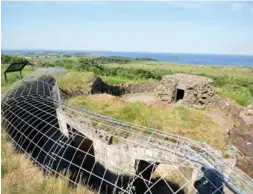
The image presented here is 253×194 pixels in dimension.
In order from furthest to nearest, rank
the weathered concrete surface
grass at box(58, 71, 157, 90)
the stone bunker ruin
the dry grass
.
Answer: grass at box(58, 71, 157, 90)
the stone bunker ruin
the weathered concrete surface
the dry grass

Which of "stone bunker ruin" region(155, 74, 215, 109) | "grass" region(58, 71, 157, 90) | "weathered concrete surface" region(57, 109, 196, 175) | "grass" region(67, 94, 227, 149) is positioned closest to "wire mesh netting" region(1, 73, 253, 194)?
"weathered concrete surface" region(57, 109, 196, 175)

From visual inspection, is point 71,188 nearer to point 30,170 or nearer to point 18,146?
point 30,170

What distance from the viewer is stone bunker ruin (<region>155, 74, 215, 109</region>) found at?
72.5ft

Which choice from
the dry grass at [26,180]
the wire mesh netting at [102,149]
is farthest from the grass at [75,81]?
the dry grass at [26,180]

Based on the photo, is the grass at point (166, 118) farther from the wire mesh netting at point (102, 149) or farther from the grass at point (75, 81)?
the wire mesh netting at point (102, 149)

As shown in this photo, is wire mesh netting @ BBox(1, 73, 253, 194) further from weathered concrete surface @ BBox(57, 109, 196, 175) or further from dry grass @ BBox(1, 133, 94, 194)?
dry grass @ BBox(1, 133, 94, 194)

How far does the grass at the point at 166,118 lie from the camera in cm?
1496

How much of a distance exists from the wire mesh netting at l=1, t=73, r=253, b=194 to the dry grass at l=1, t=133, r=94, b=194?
1.26 feet

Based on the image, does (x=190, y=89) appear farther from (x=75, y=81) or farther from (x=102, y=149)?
(x=102, y=149)

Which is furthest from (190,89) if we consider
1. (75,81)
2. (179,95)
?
(75,81)

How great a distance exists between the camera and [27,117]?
10.9m

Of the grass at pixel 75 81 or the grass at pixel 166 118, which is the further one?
the grass at pixel 75 81

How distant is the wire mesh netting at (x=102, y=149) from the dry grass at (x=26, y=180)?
15.2 inches

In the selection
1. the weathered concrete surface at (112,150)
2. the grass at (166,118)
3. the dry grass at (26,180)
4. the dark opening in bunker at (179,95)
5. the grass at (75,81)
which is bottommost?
the dark opening in bunker at (179,95)
